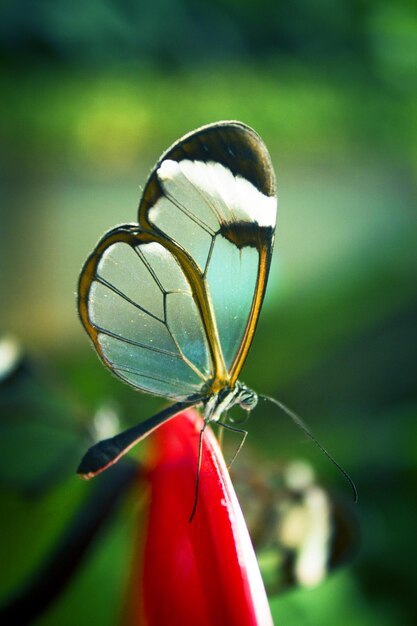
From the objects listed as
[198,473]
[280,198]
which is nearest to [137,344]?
[198,473]

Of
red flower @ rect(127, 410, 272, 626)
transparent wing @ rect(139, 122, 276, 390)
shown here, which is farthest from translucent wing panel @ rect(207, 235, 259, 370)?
red flower @ rect(127, 410, 272, 626)

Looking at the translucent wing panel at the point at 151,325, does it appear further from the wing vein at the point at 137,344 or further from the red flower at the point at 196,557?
the red flower at the point at 196,557

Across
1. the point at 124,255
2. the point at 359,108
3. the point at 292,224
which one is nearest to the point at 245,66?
the point at 359,108

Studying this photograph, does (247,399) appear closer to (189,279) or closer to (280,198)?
(189,279)

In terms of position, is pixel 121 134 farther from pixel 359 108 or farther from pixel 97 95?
pixel 359 108

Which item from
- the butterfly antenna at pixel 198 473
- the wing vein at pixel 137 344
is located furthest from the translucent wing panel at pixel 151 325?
the butterfly antenna at pixel 198 473

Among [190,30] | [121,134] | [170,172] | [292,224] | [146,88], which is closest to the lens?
[170,172]
